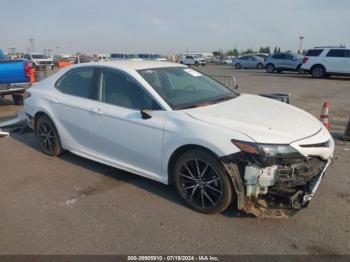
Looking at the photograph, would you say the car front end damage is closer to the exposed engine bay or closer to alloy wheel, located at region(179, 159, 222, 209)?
the exposed engine bay

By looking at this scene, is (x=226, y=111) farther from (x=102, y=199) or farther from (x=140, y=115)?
(x=102, y=199)

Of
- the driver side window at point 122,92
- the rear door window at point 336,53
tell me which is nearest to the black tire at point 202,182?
the driver side window at point 122,92

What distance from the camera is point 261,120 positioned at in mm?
3275

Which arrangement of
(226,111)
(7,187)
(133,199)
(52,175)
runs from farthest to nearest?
(52,175) → (7,187) → (133,199) → (226,111)

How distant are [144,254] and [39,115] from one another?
345 cm

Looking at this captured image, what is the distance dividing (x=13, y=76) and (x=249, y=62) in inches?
1101

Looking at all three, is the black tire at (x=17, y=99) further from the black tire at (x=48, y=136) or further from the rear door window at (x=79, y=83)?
the rear door window at (x=79, y=83)

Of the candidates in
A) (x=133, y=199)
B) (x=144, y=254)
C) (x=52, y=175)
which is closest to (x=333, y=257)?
(x=144, y=254)

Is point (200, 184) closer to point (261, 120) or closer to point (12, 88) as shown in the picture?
point (261, 120)

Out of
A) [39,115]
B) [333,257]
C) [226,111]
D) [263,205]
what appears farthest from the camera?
[39,115]

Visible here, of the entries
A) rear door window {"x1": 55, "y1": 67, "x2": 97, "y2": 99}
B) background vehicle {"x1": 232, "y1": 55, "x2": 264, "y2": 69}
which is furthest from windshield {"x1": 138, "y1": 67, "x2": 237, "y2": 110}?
background vehicle {"x1": 232, "y1": 55, "x2": 264, "y2": 69}

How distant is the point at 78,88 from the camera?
455cm

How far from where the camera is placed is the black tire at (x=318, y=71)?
1931cm

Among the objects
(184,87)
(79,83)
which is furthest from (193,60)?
(184,87)
